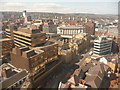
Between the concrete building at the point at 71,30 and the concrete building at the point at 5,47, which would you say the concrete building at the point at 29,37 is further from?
the concrete building at the point at 71,30

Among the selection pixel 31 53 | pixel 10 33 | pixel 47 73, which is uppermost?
pixel 10 33

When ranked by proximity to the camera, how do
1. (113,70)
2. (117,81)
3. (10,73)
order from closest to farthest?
(10,73) → (117,81) → (113,70)

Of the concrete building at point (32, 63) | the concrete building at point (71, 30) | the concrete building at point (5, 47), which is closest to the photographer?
Result: the concrete building at point (32, 63)

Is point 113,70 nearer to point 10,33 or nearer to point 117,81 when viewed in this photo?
point 117,81

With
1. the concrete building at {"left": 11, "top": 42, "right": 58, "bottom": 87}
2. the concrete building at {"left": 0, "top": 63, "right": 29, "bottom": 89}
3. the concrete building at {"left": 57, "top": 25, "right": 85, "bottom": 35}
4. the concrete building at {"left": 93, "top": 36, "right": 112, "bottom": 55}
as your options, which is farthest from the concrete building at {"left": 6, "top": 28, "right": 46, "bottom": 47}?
the concrete building at {"left": 57, "top": 25, "right": 85, "bottom": 35}

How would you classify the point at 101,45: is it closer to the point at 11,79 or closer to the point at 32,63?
the point at 32,63

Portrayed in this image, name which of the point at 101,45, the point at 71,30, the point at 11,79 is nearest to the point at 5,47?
the point at 11,79

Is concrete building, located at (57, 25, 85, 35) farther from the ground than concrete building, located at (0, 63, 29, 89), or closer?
farther from the ground

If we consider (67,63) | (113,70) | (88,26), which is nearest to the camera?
(113,70)

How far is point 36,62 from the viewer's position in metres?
41.3

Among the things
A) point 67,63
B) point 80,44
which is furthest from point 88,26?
point 67,63

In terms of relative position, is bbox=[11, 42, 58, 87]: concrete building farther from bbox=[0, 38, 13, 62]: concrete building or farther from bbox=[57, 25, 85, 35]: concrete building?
bbox=[57, 25, 85, 35]: concrete building

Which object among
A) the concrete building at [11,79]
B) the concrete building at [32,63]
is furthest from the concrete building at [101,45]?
the concrete building at [11,79]

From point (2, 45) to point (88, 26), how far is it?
9678 centimetres
